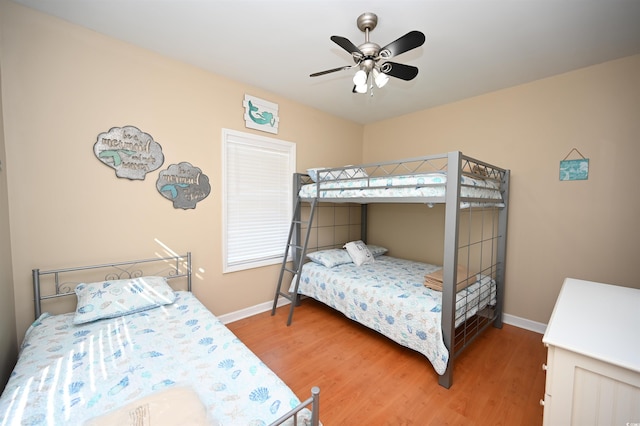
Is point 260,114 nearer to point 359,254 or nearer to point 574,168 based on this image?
point 359,254

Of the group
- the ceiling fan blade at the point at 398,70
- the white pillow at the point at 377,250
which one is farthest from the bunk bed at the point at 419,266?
the ceiling fan blade at the point at 398,70

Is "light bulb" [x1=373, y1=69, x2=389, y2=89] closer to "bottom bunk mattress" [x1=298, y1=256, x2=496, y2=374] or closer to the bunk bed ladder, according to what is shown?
the bunk bed ladder

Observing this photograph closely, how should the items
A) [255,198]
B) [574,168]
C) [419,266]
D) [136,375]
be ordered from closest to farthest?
[136,375] < [574,168] < [255,198] < [419,266]

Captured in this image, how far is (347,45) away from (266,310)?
2931 mm

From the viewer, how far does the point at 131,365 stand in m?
1.34

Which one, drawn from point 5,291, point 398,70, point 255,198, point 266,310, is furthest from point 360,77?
point 266,310

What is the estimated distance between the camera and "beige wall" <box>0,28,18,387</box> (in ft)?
5.07

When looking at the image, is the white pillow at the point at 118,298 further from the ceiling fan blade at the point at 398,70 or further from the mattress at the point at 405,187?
the ceiling fan blade at the point at 398,70

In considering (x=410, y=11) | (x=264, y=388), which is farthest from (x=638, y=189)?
(x=264, y=388)

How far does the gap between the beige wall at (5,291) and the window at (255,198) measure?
152 cm

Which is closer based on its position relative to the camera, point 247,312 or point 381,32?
point 381,32

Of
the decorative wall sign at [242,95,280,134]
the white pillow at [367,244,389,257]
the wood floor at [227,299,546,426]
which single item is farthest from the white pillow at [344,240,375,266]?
the decorative wall sign at [242,95,280,134]

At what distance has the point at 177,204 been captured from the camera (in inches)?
97.9

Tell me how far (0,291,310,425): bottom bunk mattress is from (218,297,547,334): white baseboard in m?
1.14
